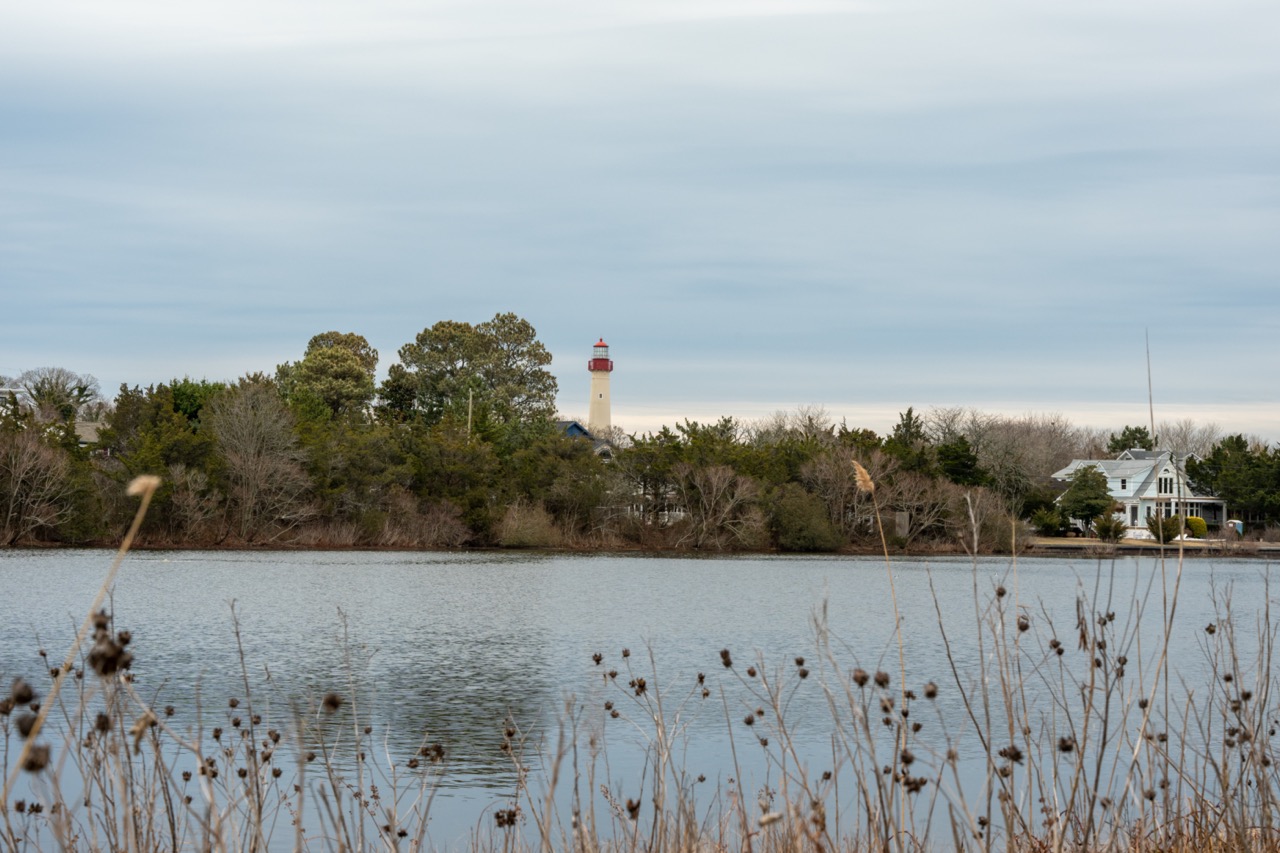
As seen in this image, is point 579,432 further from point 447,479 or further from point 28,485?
point 28,485

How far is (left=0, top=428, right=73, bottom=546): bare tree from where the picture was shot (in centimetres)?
4878

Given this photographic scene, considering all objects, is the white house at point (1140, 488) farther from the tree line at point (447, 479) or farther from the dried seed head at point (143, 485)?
the dried seed head at point (143, 485)

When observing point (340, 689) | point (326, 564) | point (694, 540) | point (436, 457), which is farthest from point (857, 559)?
point (340, 689)

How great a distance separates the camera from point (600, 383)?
97938mm

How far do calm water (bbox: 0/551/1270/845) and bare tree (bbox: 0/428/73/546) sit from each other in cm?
477

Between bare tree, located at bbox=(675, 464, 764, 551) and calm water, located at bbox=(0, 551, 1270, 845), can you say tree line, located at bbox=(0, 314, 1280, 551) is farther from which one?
calm water, located at bbox=(0, 551, 1270, 845)

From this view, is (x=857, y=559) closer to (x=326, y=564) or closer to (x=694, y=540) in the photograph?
(x=694, y=540)

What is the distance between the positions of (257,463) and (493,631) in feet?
105

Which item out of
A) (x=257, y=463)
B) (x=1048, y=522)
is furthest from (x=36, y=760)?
(x=1048, y=522)

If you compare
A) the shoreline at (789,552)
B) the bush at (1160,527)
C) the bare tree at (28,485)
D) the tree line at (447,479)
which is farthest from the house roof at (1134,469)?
the bush at (1160,527)

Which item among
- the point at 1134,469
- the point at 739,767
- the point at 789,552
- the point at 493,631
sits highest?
the point at 1134,469

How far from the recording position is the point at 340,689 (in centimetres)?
1602

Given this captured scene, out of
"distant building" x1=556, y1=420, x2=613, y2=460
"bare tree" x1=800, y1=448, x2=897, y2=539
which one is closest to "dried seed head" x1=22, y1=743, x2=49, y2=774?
"bare tree" x1=800, y1=448, x2=897, y2=539

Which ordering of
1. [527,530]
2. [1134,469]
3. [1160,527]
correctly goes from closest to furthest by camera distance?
[1160,527]
[527,530]
[1134,469]
